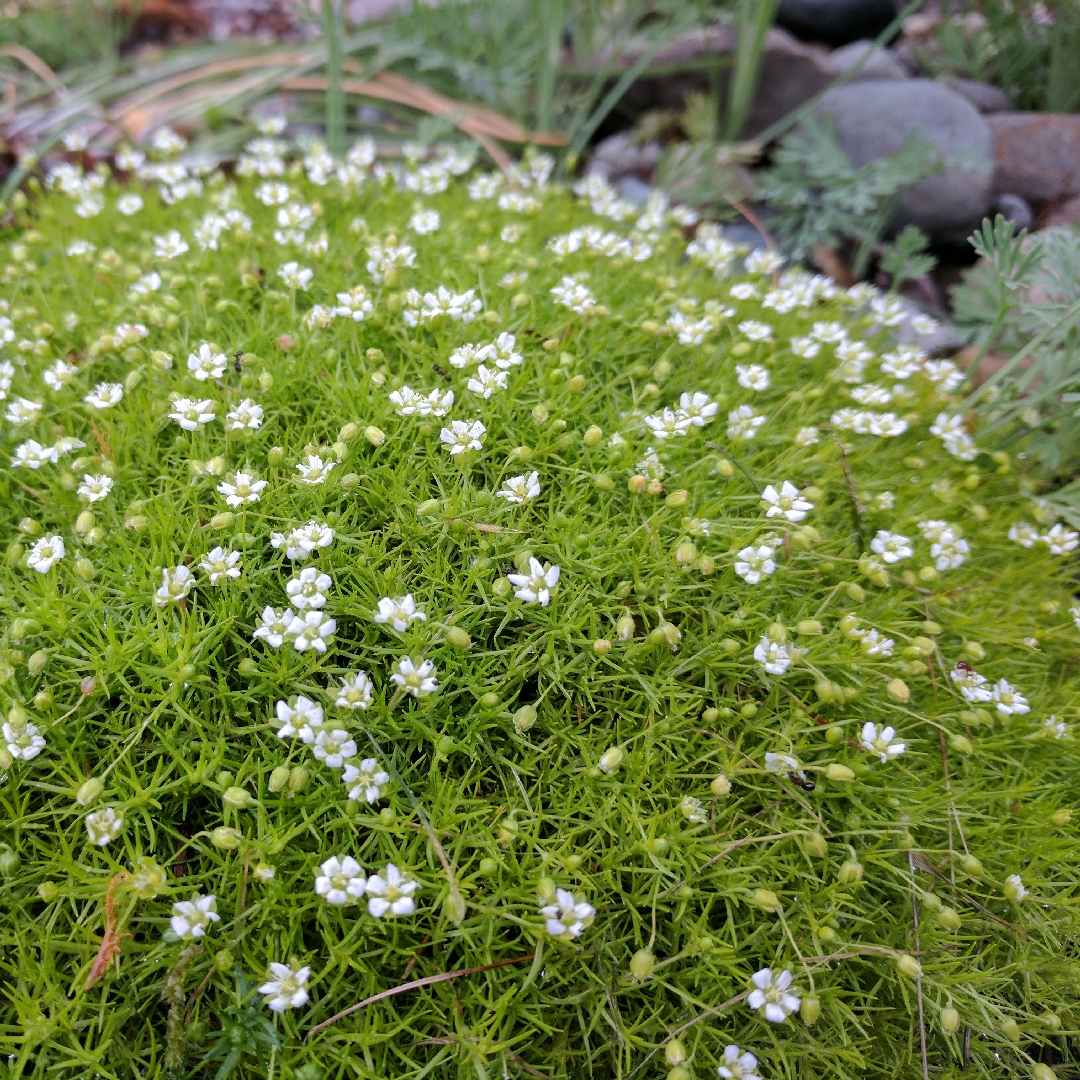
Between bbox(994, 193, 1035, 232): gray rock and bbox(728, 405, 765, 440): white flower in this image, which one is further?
bbox(994, 193, 1035, 232): gray rock

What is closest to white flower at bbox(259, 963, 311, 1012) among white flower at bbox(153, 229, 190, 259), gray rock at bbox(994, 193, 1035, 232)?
white flower at bbox(153, 229, 190, 259)

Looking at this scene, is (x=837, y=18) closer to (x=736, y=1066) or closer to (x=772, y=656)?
(x=772, y=656)

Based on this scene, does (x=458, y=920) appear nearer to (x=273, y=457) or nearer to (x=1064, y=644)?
(x=273, y=457)

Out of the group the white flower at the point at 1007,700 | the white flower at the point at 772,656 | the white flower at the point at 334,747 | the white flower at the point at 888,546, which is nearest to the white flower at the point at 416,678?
the white flower at the point at 334,747

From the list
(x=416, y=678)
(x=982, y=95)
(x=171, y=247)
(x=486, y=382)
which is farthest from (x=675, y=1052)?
(x=982, y=95)

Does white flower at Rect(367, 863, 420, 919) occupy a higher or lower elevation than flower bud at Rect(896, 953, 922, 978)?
higher

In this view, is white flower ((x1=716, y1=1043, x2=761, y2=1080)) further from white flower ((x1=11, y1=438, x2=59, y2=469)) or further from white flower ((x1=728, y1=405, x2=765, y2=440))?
white flower ((x1=11, y1=438, x2=59, y2=469))

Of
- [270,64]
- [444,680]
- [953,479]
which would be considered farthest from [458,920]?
[270,64]
